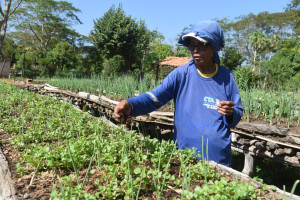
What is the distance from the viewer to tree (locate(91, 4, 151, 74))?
16.5m

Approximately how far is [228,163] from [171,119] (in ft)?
8.32

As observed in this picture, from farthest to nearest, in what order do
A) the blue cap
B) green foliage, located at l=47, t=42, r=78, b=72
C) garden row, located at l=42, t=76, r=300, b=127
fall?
1. green foliage, located at l=47, t=42, r=78, b=72
2. garden row, located at l=42, t=76, r=300, b=127
3. the blue cap

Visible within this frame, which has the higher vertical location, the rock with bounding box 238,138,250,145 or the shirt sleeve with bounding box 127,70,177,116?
the shirt sleeve with bounding box 127,70,177,116

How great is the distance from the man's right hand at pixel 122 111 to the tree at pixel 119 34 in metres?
15.5

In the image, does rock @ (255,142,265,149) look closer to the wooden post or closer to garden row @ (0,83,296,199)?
the wooden post

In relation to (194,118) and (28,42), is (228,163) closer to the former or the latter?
(194,118)

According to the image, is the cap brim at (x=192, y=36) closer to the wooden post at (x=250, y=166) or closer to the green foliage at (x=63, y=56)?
the wooden post at (x=250, y=166)

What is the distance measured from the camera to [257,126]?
11.3 feet

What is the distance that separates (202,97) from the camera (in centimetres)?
188

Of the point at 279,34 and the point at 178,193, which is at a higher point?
the point at 279,34

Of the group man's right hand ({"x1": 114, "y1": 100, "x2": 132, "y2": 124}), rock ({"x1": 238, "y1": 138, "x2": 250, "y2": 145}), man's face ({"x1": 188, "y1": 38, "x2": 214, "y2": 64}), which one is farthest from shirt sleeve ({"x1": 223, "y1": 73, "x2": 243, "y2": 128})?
rock ({"x1": 238, "y1": 138, "x2": 250, "y2": 145})

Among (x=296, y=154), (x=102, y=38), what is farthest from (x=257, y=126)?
(x=102, y=38)

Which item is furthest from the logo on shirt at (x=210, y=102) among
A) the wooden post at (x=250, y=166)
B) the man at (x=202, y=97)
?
the wooden post at (x=250, y=166)

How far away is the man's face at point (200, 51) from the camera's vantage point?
1822 millimetres
